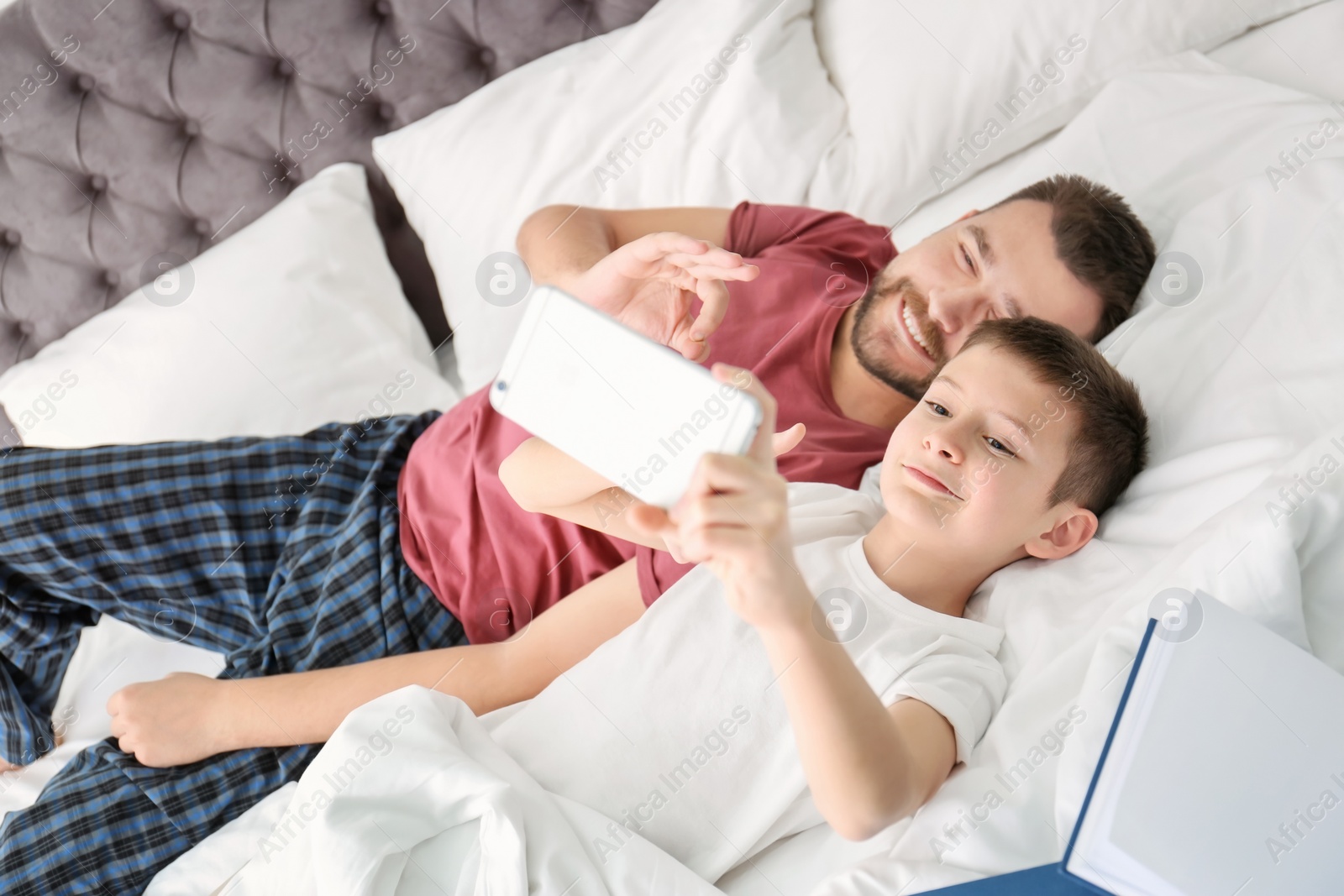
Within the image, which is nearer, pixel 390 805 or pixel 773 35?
pixel 390 805

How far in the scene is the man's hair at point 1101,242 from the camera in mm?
1065

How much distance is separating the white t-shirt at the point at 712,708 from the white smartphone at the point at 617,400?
0.98 ft

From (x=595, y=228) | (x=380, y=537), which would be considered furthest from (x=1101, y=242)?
(x=380, y=537)

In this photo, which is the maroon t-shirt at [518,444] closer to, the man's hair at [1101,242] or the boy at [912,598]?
the boy at [912,598]

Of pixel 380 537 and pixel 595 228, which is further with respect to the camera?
pixel 595 228

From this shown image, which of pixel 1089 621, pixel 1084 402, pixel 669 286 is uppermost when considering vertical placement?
pixel 669 286

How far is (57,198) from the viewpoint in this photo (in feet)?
5.08

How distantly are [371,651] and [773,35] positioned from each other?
1.04 metres

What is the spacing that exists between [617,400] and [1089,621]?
501 mm

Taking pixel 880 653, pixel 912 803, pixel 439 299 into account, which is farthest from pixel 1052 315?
pixel 439 299

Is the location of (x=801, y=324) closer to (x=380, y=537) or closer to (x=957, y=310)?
(x=957, y=310)

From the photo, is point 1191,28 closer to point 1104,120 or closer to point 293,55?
point 1104,120

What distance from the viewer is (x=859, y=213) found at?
140 centimetres

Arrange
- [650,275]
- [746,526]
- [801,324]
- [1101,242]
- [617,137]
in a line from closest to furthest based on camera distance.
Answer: [746,526], [650,275], [1101,242], [801,324], [617,137]
